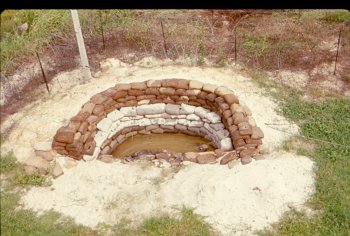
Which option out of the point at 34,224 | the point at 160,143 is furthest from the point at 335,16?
the point at 34,224

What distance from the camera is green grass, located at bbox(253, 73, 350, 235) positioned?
5.27 metres

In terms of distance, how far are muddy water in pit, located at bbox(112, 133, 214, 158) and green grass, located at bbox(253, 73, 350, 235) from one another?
167cm

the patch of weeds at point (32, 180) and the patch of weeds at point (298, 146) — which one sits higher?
the patch of weeds at point (32, 180)

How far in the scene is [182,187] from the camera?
599 cm

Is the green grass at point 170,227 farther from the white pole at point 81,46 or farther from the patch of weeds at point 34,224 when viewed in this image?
the white pole at point 81,46

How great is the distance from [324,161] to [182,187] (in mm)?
2076

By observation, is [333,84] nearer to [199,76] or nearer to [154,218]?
[199,76]

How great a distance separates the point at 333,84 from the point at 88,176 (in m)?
4.66

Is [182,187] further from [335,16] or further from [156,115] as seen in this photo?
[335,16]

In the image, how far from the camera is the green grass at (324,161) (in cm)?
527

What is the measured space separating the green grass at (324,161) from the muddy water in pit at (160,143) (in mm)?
1673

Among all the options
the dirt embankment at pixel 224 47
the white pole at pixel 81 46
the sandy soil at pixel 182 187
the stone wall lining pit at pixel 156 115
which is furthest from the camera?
the dirt embankment at pixel 224 47

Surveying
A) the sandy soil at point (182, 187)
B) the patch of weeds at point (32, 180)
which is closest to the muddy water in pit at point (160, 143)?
the sandy soil at point (182, 187)

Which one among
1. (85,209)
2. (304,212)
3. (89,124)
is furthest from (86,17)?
(304,212)
